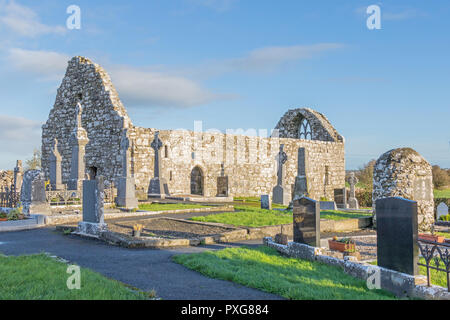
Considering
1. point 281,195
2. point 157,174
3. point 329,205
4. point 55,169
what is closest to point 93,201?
point 157,174

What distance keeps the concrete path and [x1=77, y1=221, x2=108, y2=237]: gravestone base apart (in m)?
0.25

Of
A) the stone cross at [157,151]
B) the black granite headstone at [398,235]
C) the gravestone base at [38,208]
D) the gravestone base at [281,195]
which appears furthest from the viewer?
the gravestone base at [281,195]

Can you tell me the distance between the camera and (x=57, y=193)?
16.5 metres

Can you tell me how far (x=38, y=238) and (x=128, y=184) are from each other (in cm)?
668

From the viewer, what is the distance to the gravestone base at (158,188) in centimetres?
2067

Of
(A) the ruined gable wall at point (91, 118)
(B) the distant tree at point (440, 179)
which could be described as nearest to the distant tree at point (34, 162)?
(A) the ruined gable wall at point (91, 118)

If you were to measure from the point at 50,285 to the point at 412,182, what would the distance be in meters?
10.7

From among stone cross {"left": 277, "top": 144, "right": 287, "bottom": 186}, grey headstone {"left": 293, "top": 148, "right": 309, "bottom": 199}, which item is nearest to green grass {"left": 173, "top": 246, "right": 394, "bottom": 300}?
grey headstone {"left": 293, "top": 148, "right": 309, "bottom": 199}

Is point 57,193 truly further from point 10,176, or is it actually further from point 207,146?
point 10,176

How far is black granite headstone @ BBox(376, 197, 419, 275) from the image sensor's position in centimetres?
550

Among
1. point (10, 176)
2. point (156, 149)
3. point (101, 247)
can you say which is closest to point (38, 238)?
point (101, 247)

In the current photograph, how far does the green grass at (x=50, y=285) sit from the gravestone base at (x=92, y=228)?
3.21 meters

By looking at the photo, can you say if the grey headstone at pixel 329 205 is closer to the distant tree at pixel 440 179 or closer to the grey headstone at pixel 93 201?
the grey headstone at pixel 93 201
